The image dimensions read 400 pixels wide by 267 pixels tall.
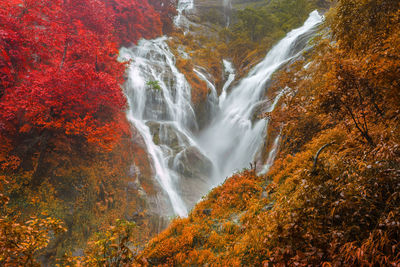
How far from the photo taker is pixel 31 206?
6.36 metres

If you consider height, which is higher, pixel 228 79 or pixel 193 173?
pixel 228 79

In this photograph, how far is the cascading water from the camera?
11312mm

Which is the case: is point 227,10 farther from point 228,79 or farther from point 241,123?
point 241,123

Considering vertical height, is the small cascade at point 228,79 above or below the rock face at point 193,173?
above

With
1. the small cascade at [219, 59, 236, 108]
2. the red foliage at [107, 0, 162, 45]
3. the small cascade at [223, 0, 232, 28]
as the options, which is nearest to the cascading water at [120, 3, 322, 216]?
the small cascade at [219, 59, 236, 108]

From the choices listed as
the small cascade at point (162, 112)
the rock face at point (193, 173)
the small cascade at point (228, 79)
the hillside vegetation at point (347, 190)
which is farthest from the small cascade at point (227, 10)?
the hillside vegetation at point (347, 190)

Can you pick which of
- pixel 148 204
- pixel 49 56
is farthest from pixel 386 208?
pixel 49 56

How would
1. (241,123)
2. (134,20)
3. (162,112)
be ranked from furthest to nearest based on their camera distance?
(134,20)
(241,123)
(162,112)

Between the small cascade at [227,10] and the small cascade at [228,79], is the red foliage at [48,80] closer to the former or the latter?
the small cascade at [228,79]

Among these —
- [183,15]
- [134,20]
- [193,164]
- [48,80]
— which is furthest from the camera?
[183,15]

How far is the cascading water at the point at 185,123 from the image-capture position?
11.3m

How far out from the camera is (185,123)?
50.0 feet

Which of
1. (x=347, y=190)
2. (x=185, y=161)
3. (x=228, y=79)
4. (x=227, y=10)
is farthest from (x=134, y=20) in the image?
(x=227, y=10)

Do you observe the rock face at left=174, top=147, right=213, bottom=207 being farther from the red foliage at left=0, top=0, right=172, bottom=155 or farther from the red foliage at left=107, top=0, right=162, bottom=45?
the red foliage at left=107, top=0, right=162, bottom=45
